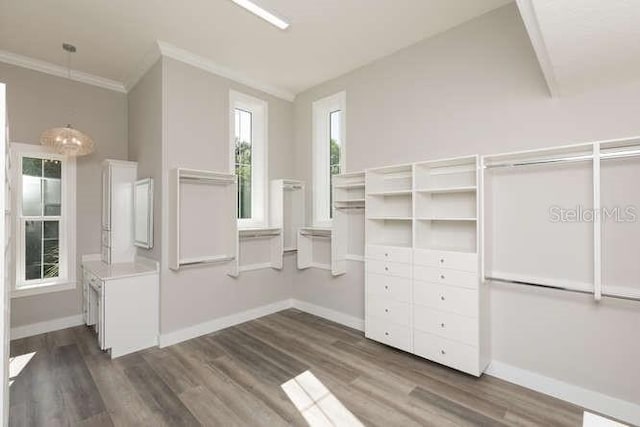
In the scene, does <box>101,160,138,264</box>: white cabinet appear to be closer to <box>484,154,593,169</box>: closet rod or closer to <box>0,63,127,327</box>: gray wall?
<box>0,63,127,327</box>: gray wall

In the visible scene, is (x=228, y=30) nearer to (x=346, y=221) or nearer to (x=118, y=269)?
(x=346, y=221)

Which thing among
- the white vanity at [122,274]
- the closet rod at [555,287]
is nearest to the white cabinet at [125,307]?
the white vanity at [122,274]

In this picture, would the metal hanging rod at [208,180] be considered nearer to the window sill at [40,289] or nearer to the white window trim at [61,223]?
the white window trim at [61,223]

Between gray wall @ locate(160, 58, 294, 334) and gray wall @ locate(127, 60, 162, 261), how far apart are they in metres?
0.11

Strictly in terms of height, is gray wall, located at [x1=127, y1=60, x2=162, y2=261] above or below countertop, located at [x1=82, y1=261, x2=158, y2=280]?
above

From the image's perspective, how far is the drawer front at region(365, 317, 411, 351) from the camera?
9.63 ft

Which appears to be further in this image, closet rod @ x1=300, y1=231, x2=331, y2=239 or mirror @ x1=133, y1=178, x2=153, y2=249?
closet rod @ x1=300, y1=231, x2=331, y2=239

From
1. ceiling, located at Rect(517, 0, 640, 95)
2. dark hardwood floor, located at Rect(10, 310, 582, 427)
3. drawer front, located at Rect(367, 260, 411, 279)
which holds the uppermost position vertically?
ceiling, located at Rect(517, 0, 640, 95)

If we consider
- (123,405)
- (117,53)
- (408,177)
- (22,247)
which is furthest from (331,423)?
(117,53)

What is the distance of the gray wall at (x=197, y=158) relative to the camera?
3297 mm

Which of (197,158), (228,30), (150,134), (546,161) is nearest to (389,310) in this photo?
(546,161)

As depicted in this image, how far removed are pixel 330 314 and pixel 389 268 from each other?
1.35 metres

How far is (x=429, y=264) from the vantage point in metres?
2.77

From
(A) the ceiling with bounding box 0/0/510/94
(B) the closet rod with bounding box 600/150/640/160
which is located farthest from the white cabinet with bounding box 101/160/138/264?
(B) the closet rod with bounding box 600/150/640/160
